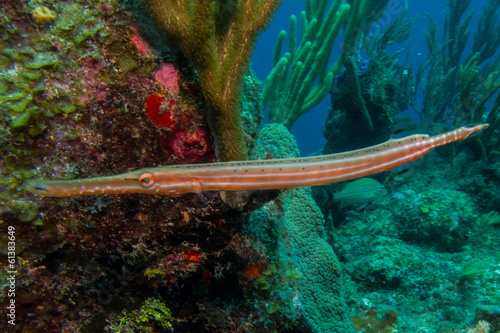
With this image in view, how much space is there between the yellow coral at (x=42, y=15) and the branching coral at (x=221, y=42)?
950 millimetres

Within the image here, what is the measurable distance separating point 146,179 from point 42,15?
1.90 meters

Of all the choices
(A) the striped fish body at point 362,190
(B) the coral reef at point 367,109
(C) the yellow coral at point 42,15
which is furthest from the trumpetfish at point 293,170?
(B) the coral reef at point 367,109

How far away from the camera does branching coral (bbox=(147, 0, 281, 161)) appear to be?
230 cm

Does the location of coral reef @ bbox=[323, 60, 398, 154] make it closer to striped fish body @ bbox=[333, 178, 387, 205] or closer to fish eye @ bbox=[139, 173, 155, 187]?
striped fish body @ bbox=[333, 178, 387, 205]

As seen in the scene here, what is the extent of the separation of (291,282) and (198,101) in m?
2.89

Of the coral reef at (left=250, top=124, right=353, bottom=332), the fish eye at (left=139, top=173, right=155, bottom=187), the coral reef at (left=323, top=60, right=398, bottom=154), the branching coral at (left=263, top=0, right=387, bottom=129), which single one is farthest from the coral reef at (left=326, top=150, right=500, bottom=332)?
the fish eye at (left=139, top=173, right=155, bottom=187)

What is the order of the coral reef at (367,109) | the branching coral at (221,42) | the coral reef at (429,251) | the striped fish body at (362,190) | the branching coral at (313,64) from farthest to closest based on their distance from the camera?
the coral reef at (367,109) → the branching coral at (313,64) → the striped fish body at (362,190) → the coral reef at (429,251) → the branching coral at (221,42)

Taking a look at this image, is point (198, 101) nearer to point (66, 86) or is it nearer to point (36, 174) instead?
point (66, 86)

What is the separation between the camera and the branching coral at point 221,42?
90.4 inches

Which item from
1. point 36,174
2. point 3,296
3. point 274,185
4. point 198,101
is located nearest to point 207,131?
point 198,101

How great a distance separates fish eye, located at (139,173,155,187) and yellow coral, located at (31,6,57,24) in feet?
5.98

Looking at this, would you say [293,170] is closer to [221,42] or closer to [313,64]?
[221,42]

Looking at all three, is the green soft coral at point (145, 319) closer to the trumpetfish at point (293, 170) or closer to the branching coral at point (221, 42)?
the trumpetfish at point (293, 170)

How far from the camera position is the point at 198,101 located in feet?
8.91
